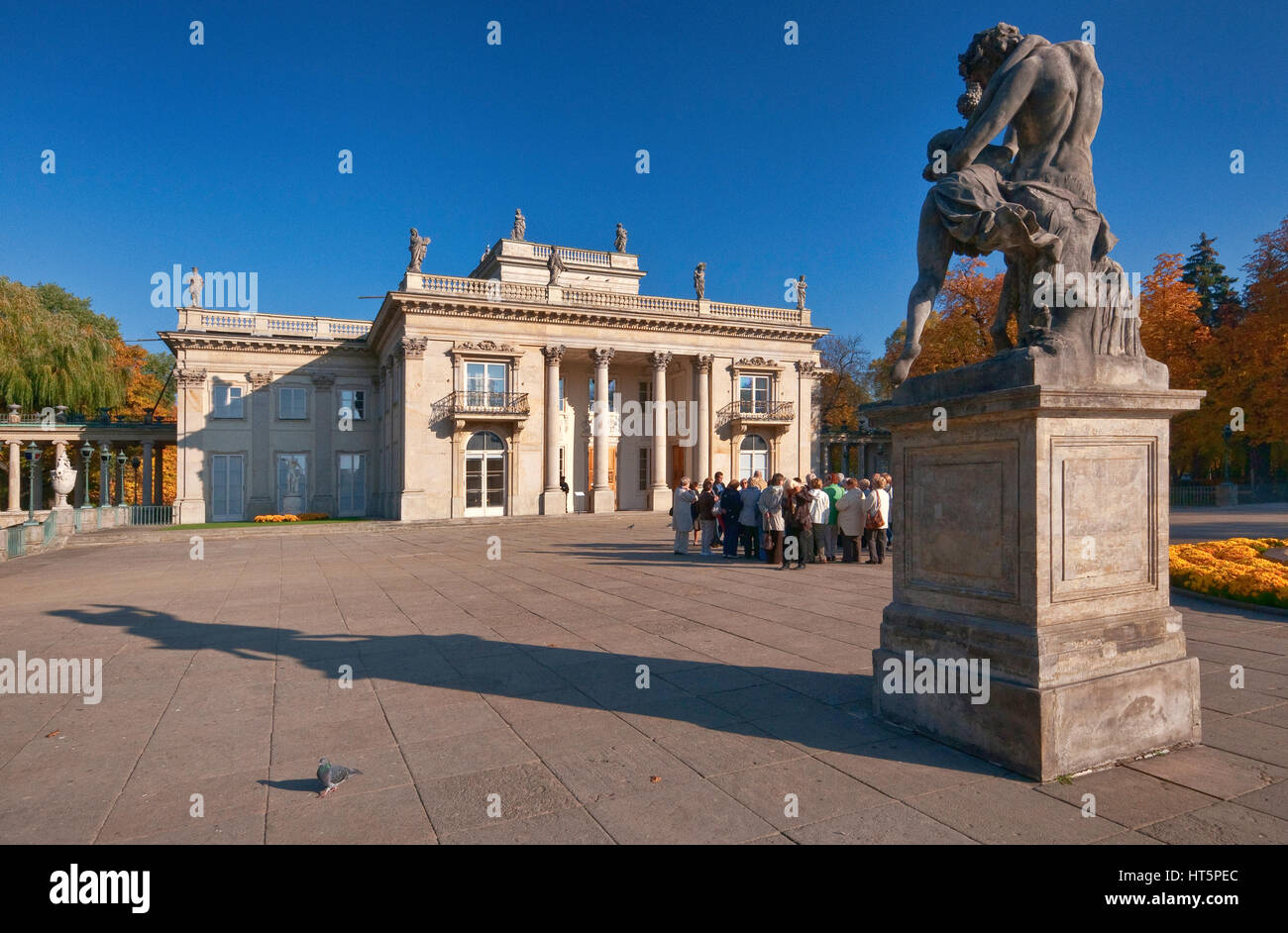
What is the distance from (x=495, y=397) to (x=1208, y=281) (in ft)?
160

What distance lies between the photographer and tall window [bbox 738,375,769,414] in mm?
37906

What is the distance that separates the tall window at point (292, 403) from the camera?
37188 mm

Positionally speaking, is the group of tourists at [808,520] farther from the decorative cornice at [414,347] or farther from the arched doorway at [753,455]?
the arched doorway at [753,455]

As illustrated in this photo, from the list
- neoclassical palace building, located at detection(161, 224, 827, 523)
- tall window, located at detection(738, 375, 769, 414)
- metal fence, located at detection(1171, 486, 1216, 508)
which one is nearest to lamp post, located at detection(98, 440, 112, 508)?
neoclassical palace building, located at detection(161, 224, 827, 523)

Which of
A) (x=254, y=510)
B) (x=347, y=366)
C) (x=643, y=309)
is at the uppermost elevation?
(x=643, y=309)

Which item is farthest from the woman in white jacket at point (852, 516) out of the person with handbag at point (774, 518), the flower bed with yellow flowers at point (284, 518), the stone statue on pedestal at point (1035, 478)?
the flower bed with yellow flowers at point (284, 518)

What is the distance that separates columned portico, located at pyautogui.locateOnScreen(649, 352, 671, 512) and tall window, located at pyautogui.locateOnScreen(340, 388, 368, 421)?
55.2 feet

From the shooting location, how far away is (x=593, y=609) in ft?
28.1

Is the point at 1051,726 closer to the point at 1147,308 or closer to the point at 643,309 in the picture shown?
the point at 643,309

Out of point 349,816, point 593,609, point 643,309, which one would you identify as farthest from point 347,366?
point 349,816

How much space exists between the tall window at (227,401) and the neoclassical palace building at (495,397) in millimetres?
73

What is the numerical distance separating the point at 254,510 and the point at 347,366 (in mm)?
9219

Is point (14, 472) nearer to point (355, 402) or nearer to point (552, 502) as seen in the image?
point (355, 402)

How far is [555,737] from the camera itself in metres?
4.21
